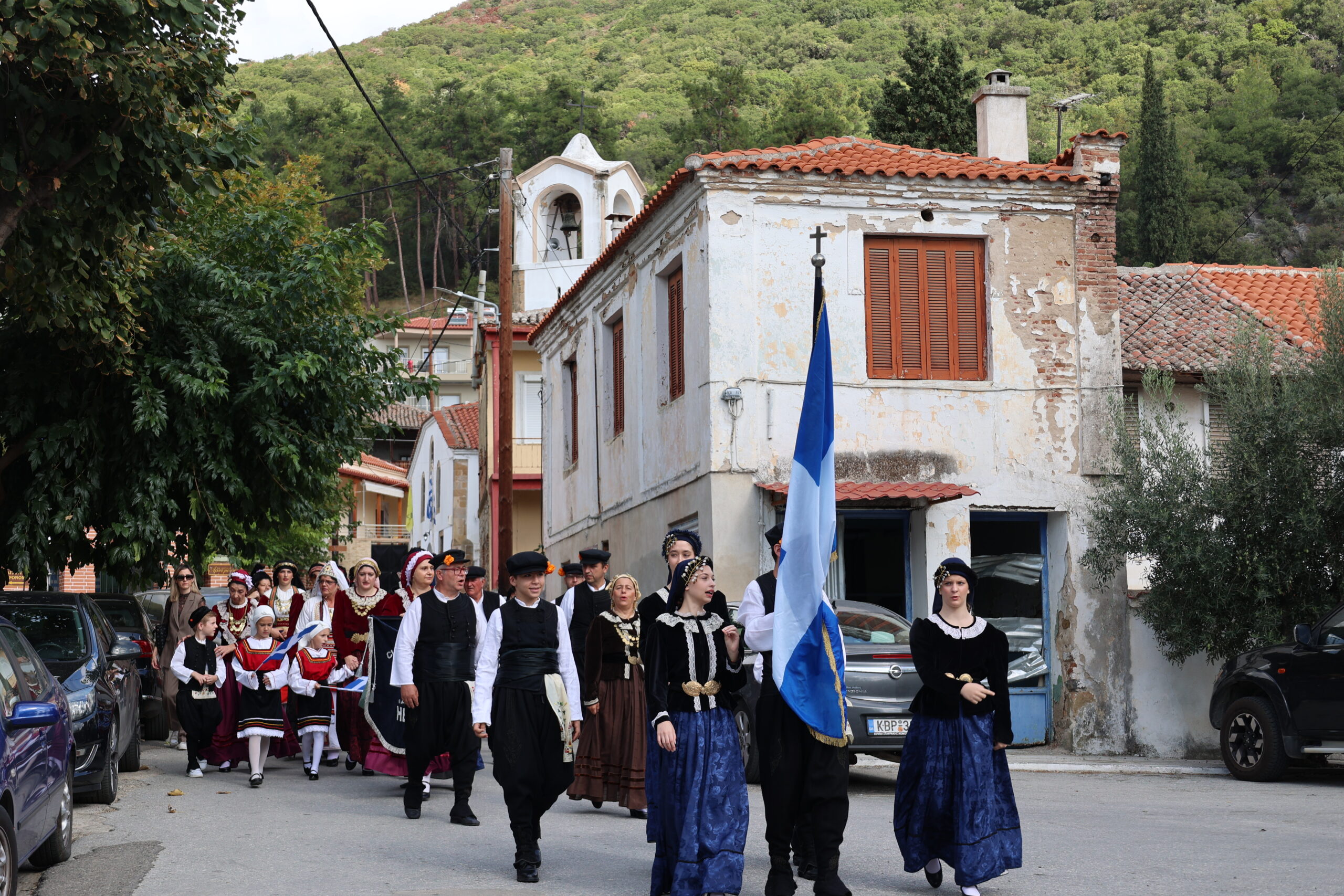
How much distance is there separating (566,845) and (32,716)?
3.73m

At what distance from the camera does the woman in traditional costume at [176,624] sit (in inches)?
657

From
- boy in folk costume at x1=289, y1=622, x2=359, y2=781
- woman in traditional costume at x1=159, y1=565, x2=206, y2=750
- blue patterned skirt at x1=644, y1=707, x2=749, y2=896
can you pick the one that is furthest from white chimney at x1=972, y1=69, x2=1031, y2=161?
blue patterned skirt at x1=644, y1=707, x2=749, y2=896

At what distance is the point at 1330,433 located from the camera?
603 inches

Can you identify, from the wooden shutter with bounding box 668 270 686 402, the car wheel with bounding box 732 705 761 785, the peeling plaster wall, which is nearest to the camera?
the car wheel with bounding box 732 705 761 785

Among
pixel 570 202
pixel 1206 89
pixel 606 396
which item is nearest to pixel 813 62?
pixel 1206 89

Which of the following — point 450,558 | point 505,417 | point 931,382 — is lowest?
point 450,558

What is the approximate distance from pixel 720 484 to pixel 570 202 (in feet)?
79.1

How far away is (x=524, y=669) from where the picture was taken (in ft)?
29.1

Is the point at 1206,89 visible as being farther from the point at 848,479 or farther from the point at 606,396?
the point at 848,479

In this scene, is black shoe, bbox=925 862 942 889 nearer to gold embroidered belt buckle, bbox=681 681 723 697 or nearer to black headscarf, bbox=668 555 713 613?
gold embroidered belt buckle, bbox=681 681 723 697

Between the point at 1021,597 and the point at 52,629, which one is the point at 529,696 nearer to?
the point at 52,629

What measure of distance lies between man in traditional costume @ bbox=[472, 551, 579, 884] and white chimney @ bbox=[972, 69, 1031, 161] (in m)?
13.5

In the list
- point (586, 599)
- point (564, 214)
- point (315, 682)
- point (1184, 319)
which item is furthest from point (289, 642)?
point (564, 214)

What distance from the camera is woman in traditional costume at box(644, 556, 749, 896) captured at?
24.2 feet
